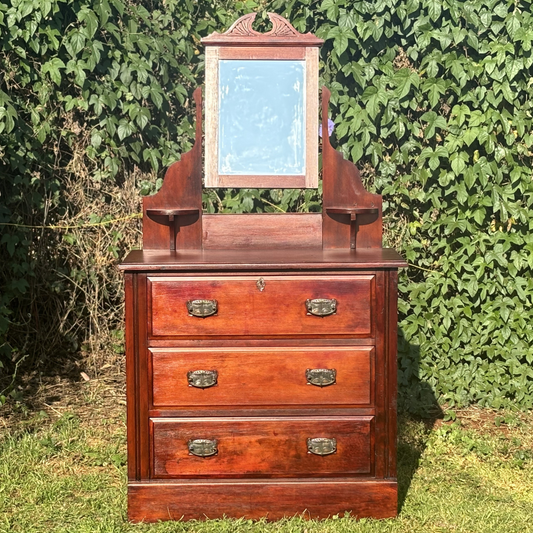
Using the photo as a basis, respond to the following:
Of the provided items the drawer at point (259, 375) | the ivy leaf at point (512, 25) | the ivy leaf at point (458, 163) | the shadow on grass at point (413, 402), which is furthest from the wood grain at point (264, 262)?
the ivy leaf at point (512, 25)

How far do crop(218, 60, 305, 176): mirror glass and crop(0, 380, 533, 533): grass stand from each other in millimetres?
1525

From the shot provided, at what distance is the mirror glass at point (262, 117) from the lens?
3.87 m

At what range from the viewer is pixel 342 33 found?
4.68 meters

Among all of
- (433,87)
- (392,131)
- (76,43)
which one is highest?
(76,43)

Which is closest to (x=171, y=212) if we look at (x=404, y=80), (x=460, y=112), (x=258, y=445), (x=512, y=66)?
(x=258, y=445)

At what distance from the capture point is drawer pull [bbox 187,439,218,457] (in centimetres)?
353

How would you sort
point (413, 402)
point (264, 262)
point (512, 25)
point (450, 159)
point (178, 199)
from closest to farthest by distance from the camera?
1. point (264, 262)
2. point (178, 199)
3. point (512, 25)
4. point (450, 159)
5. point (413, 402)

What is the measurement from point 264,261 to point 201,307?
12.3 inches

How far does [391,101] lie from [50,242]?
85.1 inches

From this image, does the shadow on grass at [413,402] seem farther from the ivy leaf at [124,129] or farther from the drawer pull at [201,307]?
the ivy leaf at [124,129]

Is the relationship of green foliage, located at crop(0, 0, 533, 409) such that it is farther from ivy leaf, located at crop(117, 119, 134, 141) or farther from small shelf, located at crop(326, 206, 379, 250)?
small shelf, located at crop(326, 206, 379, 250)

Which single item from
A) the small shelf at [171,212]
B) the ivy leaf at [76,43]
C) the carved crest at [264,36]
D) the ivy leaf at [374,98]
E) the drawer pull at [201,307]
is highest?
the ivy leaf at [76,43]

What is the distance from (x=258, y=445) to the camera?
11.6 feet

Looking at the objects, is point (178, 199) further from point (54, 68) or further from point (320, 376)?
point (54, 68)
